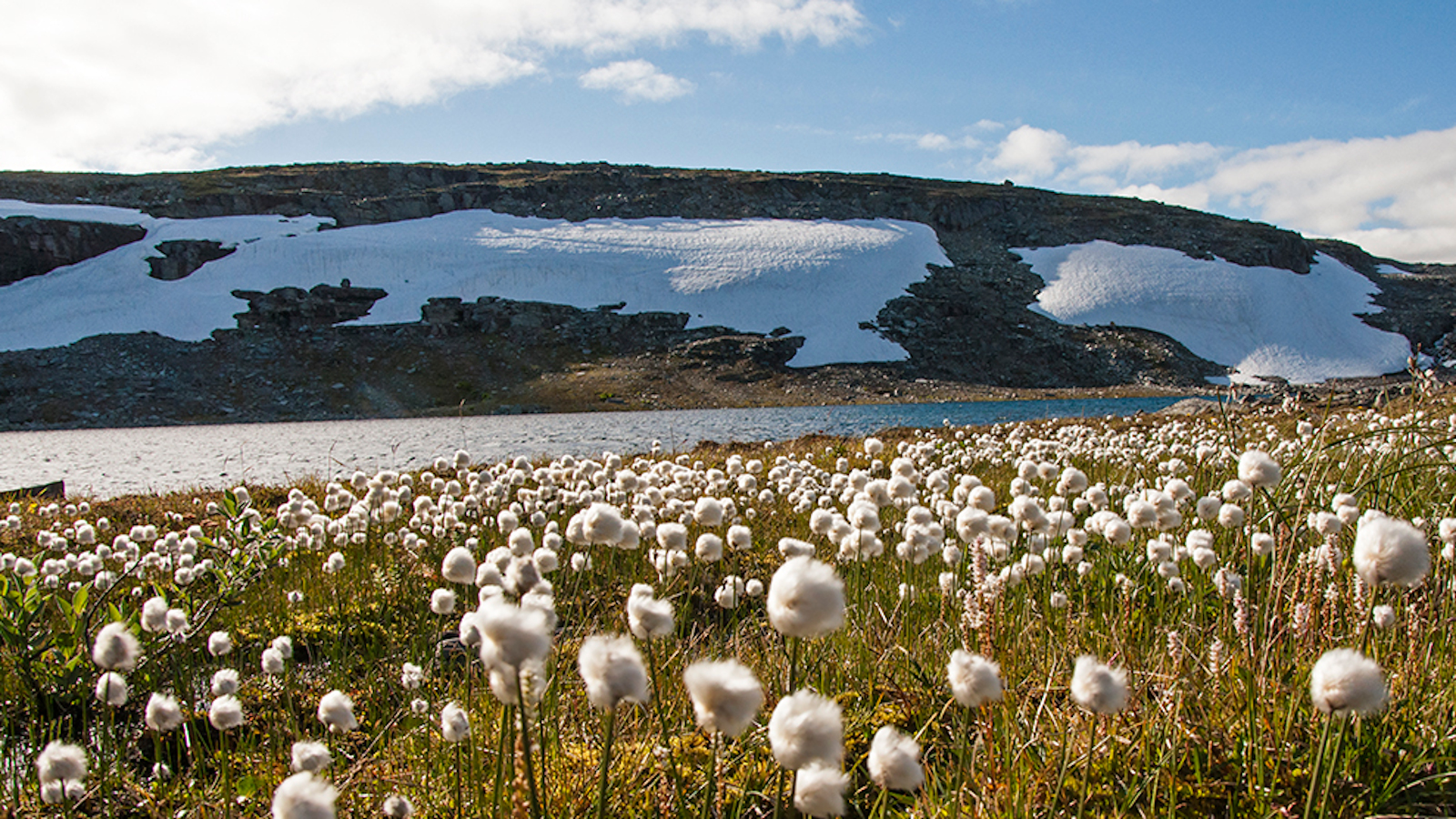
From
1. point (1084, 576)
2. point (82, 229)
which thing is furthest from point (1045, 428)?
point (82, 229)

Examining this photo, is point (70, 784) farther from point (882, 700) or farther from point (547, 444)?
point (547, 444)

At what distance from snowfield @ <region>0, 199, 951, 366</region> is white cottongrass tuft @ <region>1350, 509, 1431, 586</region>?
2074 inches

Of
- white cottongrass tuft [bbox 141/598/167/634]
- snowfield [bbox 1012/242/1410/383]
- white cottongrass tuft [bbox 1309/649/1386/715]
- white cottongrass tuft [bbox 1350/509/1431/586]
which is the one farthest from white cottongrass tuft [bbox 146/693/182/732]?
snowfield [bbox 1012/242/1410/383]

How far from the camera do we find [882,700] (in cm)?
281

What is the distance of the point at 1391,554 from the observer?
1411 mm

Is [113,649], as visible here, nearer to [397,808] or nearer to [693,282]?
[397,808]

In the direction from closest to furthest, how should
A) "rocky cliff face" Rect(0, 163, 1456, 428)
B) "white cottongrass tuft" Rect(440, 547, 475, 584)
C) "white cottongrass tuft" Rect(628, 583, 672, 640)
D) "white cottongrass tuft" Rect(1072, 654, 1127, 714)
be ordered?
"white cottongrass tuft" Rect(1072, 654, 1127, 714), "white cottongrass tuft" Rect(628, 583, 672, 640), "white cottongrass tuft" Rect(440, 547, 475, 584), "rocky cliff face" Rect(0, 163, 1456, 428)

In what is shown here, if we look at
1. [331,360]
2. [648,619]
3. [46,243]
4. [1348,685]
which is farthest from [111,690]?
[46,243]

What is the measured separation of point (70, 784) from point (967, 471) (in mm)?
8420

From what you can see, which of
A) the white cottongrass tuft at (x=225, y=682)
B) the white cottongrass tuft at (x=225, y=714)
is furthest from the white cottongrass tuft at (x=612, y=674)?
the white cottongrass tuft at (x=225, y=682)

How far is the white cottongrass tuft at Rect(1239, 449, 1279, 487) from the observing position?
2.28 metres

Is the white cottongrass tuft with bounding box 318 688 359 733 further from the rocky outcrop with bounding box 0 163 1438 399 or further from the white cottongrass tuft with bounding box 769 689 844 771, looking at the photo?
the rocky outcrop with bounding box 0 163 1438 399

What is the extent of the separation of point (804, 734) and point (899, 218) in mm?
93070

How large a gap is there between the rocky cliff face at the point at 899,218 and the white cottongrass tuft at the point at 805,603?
175ft
